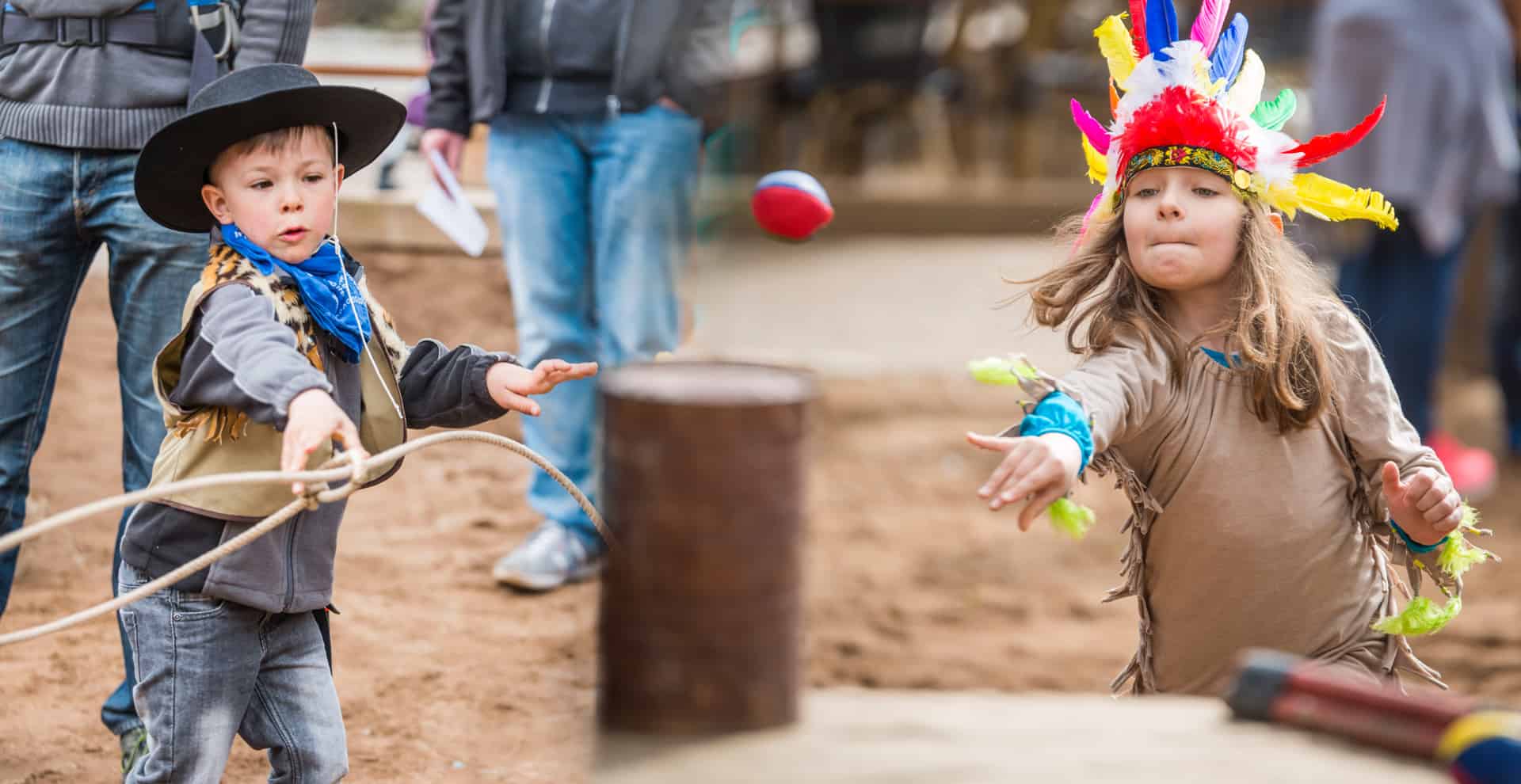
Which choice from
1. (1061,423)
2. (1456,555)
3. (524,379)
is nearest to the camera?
(1061,423)

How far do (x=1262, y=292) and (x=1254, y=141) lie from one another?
0.24 m

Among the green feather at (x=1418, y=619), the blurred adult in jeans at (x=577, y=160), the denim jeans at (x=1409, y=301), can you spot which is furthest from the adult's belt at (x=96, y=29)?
the denim jeans at (x=1409, y=301)

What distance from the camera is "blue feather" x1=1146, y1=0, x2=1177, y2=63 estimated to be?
2480 millimetres

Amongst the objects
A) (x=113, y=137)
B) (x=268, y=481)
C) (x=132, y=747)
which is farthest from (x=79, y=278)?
(x=268, y=481)

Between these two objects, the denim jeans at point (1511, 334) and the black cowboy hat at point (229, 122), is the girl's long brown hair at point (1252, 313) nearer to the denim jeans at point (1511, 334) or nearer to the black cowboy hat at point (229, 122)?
the black cowboy hat at point (229, 122)

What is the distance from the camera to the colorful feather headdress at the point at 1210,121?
7.94 feet

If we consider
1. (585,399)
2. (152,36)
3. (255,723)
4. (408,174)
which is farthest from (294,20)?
(408,174)

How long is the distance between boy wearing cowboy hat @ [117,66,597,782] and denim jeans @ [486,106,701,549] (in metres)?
A: 1.42

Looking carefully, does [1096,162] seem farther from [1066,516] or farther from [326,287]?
[326,287]

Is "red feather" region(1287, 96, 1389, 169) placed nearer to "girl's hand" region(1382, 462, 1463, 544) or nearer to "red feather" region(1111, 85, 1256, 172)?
"red feather" region(1111, 85, 1256, 172)

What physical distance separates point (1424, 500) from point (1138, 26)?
844 mm

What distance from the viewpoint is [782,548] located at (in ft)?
5.05

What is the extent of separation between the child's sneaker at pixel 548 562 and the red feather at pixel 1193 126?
188cm

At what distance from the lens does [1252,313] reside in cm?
237
